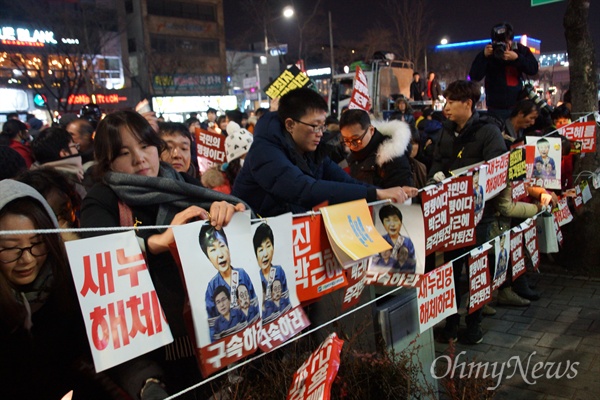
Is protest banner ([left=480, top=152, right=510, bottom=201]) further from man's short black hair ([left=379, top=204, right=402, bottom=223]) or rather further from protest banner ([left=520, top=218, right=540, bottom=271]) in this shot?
man's short black hair ([left=379, top=204, right=402, bottom=223])

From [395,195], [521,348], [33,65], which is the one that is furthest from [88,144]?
[33,65]

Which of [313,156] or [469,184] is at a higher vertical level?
[313,156]

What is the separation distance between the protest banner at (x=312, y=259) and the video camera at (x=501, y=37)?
4.19 meters

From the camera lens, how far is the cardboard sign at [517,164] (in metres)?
4.41

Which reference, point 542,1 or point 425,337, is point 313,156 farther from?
point 542,1

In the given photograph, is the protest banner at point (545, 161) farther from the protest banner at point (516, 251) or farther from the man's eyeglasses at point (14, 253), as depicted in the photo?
the man's eyeglasses at point (14, 253)

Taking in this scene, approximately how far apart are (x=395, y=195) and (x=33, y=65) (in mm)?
26436

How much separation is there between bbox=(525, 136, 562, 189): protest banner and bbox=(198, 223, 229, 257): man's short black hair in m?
3.82

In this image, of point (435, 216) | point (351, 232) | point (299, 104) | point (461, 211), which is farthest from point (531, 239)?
point (299, 104)

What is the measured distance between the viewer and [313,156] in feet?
10.9

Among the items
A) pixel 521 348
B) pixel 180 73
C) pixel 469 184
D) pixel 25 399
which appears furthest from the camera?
pixel 180 73

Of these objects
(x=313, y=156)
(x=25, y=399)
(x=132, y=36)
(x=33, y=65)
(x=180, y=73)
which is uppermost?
(x=132, y=36)

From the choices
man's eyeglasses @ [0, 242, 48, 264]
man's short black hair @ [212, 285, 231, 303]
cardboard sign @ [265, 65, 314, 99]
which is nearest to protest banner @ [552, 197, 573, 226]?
cardboard sign @ [265, 65, 314, 99]

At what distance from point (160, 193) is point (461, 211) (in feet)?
7.91
